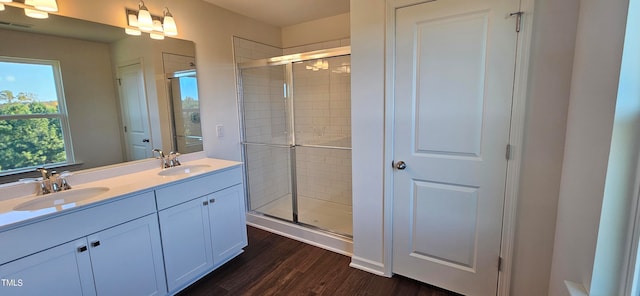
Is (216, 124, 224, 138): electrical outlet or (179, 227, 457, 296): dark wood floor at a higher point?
(216, 124, 224, 138): electrical outlet

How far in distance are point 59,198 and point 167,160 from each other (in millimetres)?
727

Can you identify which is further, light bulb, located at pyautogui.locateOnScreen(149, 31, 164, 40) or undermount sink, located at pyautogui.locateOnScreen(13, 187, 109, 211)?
light bulb, located at pyautogui.locateOnScreen(149, 31, 164, 40)

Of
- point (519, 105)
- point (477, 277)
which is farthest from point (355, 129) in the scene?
point (477, 277)

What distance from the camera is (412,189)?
1.92 meters

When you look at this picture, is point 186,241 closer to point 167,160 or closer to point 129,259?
point 129,259

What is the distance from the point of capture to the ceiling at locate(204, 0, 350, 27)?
2.65 m

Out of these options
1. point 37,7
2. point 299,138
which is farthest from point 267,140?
point 37,7

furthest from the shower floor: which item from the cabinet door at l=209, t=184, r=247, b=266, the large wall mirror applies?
the large wall mirror

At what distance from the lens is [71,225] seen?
1.39m

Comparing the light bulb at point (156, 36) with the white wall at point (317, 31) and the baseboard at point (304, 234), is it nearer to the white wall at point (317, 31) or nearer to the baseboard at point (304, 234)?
the white wall at point (317, 31)

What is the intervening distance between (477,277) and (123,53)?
2.94 metres

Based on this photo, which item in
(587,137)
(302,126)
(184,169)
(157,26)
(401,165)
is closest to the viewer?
(587,137)

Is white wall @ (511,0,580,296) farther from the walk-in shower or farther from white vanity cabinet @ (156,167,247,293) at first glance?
white vanity cabinet @ (156,167,247,293)

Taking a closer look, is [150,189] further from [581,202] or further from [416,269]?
[581,202]
